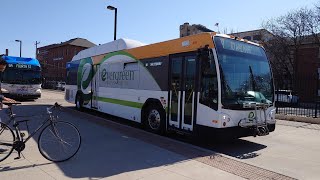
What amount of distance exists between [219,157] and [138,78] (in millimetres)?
5255

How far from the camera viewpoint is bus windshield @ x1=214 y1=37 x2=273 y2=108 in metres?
8.45

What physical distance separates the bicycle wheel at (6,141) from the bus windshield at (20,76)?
60.4 ft

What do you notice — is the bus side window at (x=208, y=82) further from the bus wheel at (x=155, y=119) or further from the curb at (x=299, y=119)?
the curb at (x=299, y=119)

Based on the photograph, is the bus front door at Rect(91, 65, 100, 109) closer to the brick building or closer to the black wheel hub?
the black wheel hub

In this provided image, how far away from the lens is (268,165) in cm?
728

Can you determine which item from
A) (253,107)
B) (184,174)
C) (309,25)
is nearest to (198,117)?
(253,107)

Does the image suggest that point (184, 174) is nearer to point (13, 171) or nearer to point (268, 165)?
point (268, 165)

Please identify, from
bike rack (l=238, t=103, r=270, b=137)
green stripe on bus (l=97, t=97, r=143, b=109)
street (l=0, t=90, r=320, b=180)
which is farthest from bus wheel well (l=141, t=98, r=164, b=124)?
bike rack (l=238, t=103, r=270, b=137)

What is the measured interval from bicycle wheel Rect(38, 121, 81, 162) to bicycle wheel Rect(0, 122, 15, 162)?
526mm

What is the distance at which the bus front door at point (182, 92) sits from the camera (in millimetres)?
9102

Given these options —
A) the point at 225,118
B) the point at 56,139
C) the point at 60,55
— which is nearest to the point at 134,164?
the point at 56,139

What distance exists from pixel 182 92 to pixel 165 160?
2.88 meters

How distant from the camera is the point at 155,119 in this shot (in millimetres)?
10758

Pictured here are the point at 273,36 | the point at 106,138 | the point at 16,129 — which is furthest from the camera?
the point at 273,36
